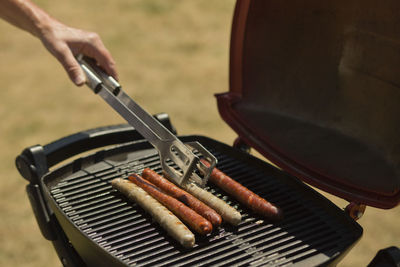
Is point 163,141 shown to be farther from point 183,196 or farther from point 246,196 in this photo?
point 246,196

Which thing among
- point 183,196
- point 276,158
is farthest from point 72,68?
point 276,158

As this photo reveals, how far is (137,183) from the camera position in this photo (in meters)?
2.42

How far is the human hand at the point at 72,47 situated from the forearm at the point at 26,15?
0.04 meters

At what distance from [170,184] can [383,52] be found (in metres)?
1.16

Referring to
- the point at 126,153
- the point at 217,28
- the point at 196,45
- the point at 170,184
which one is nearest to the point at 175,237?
the point at 170,184

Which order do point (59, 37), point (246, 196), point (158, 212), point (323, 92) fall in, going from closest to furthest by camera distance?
point (158, 212), point (246, 196), point (59, 37), point (323, 92)

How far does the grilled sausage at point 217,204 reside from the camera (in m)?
2.16

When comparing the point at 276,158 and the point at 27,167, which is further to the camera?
the point at 276,158

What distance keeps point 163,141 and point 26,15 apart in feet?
3.46

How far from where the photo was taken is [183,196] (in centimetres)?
230

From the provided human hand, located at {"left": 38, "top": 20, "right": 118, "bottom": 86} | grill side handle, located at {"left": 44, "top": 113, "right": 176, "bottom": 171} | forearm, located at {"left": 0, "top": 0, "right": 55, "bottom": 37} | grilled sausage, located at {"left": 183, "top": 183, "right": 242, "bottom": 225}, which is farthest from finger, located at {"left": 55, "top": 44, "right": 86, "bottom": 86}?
grilled sausage, located at {"left": 183, "top": 183, "right": 242, "bottom": 225}

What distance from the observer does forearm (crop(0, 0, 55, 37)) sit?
260 cm

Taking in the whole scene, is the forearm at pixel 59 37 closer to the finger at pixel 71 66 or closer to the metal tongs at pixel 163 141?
the finger at pixel 71 66

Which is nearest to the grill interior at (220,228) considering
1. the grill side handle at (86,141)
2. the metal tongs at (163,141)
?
the grill side handle at (86,141)
